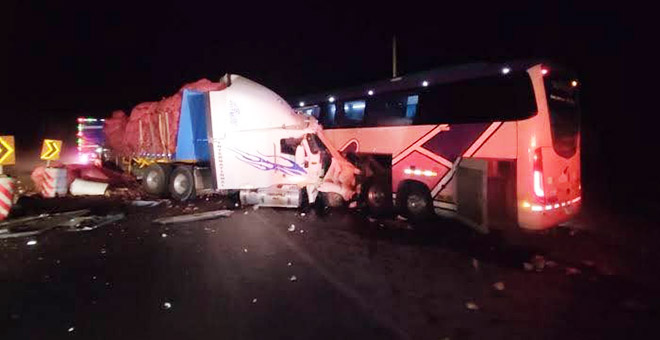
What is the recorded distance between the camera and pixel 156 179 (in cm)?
1478

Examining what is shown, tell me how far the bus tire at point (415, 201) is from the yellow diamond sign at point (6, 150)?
879cm

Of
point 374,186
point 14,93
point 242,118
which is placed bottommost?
point 374,186

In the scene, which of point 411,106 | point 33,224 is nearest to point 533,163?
point 411,106

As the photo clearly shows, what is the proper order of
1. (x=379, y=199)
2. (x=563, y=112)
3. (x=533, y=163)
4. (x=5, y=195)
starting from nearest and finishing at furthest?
(x=533, y=163)
(x=563, y=112)
(x=5, y=195)
(x=379, y=199)

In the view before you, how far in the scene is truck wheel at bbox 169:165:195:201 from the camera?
46.1ft

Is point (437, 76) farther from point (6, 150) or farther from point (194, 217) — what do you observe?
point (6, 150)

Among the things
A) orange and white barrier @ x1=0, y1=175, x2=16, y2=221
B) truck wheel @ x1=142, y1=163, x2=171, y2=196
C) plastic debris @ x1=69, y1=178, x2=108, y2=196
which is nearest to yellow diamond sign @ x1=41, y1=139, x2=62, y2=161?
plastic debris @ x1=69, y1=178, x2=108, y2=196

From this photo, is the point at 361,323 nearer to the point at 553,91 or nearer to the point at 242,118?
the point at 553,91

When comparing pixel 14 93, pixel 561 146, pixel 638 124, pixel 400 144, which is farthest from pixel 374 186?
pixel 14 93

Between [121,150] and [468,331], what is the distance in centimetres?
1522

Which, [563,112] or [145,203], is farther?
[145,203]

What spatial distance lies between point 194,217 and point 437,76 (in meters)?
6.42

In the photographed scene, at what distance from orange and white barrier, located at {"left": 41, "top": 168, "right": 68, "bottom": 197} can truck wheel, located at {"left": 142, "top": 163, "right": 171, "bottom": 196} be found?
94.3 inches

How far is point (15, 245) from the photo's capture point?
8719 mm
